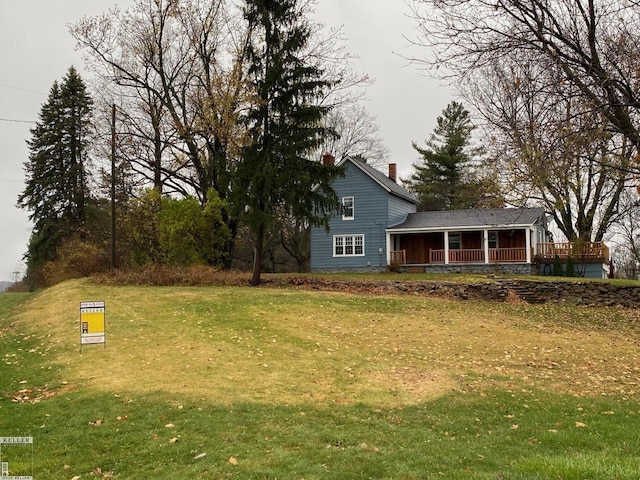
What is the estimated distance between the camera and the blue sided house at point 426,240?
2780cm

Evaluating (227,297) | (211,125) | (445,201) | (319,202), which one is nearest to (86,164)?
(211,125)

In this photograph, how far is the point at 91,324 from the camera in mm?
9172

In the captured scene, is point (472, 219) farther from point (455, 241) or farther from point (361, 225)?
point (361, 225)

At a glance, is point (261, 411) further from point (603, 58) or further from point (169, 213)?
point (169, 213)

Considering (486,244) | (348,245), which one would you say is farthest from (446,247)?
(348,245)

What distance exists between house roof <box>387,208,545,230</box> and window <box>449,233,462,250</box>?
3.64ft

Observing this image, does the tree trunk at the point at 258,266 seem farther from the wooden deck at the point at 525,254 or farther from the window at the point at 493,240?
the window at the point at 493,240

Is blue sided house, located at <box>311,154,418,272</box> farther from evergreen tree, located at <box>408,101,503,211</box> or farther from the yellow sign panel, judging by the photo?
the yellow sign panel

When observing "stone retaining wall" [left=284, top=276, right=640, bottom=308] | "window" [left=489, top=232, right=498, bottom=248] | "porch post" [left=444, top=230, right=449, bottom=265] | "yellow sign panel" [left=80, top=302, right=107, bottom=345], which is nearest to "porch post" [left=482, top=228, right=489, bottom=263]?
"window" [left=489, top=232, right=498, bottom=248]

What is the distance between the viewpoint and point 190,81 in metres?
27.8

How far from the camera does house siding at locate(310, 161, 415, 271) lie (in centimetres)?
3027

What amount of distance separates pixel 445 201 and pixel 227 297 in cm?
3162

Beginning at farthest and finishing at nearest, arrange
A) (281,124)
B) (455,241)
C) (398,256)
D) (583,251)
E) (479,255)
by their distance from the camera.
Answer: (455,241) < (398,256) < (479,255) < (583,251) < (281,124)

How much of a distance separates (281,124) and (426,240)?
14.2 meters
